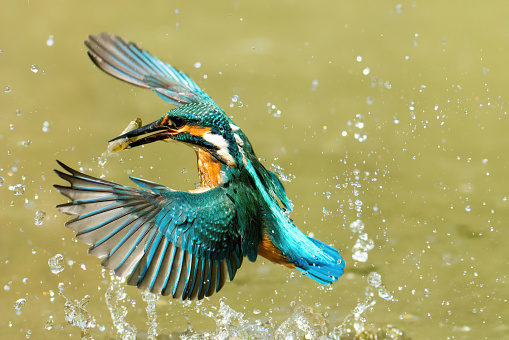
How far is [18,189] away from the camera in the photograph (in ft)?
10.0

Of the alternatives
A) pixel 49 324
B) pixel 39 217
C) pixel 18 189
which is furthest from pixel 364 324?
pixel 18 189

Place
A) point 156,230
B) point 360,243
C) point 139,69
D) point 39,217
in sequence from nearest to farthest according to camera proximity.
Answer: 1. point 156,230
2. point 139,69
3. point 39,217
4. point 360,243

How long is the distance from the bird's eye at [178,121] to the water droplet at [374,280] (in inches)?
49.3

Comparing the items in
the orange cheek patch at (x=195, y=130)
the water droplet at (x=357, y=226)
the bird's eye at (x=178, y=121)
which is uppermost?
the water droplet at (x=357, y=226)

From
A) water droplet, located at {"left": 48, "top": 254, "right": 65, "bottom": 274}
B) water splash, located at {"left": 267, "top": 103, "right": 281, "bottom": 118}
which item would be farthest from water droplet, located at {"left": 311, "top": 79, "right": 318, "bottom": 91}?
water droplet, located at {"left": 48, "top": 254, "right": 65, "bottom": 274}

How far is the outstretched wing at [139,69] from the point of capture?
6.75 ft

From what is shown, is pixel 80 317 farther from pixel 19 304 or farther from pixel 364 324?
pixel 364 324

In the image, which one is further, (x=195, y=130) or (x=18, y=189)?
(x=18, y=189)

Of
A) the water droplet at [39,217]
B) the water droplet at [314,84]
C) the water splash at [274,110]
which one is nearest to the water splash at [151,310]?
the water droplet at [39,217]

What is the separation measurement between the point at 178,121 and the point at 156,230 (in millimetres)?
272

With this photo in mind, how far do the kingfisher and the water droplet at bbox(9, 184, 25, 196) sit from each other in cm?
138

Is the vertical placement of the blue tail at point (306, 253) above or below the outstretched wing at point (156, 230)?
above

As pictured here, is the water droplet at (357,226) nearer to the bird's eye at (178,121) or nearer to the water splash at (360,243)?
the water splash at (360,243)

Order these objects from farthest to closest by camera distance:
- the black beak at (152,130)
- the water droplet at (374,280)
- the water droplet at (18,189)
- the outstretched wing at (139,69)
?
the water droplet at (18,189), the water droplet at (374,280), the outstretched wing at (139,69), the black beak at (152,130)
